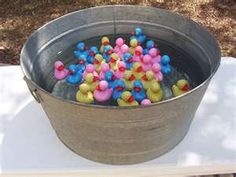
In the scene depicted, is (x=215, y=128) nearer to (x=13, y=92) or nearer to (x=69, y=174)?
(x=69, y=174)

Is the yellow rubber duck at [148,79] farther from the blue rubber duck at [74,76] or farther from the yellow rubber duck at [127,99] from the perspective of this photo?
the blue rubber duck at [74,76]

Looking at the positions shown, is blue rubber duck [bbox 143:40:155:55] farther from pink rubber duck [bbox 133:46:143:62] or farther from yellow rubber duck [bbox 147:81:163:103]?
yellow rubber duck [bbox 147:81:163:103]

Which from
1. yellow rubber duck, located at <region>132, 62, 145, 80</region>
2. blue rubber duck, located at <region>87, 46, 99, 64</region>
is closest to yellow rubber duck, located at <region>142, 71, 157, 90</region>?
yellow rubber duck, located at <region>132, 62, 145, 80</region>

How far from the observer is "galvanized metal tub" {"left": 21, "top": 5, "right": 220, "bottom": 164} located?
1.23m

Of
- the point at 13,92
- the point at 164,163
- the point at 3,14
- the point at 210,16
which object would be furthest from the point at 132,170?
the point at 3,14

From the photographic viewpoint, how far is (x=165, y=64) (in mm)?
1612

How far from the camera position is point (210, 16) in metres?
2.95

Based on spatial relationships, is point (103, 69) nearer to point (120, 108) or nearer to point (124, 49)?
point (124, 49)

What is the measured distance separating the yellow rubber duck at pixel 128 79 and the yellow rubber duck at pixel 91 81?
0.10 metres

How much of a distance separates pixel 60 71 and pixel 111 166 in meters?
0.40

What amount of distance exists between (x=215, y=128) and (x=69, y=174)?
53cm

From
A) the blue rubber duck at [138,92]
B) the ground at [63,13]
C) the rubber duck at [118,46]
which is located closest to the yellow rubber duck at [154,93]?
the blue rubber duck at [138,92]

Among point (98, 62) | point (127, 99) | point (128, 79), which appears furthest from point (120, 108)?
point (98, 62)

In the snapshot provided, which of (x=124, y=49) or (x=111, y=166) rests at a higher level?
(x=124, y=49)
